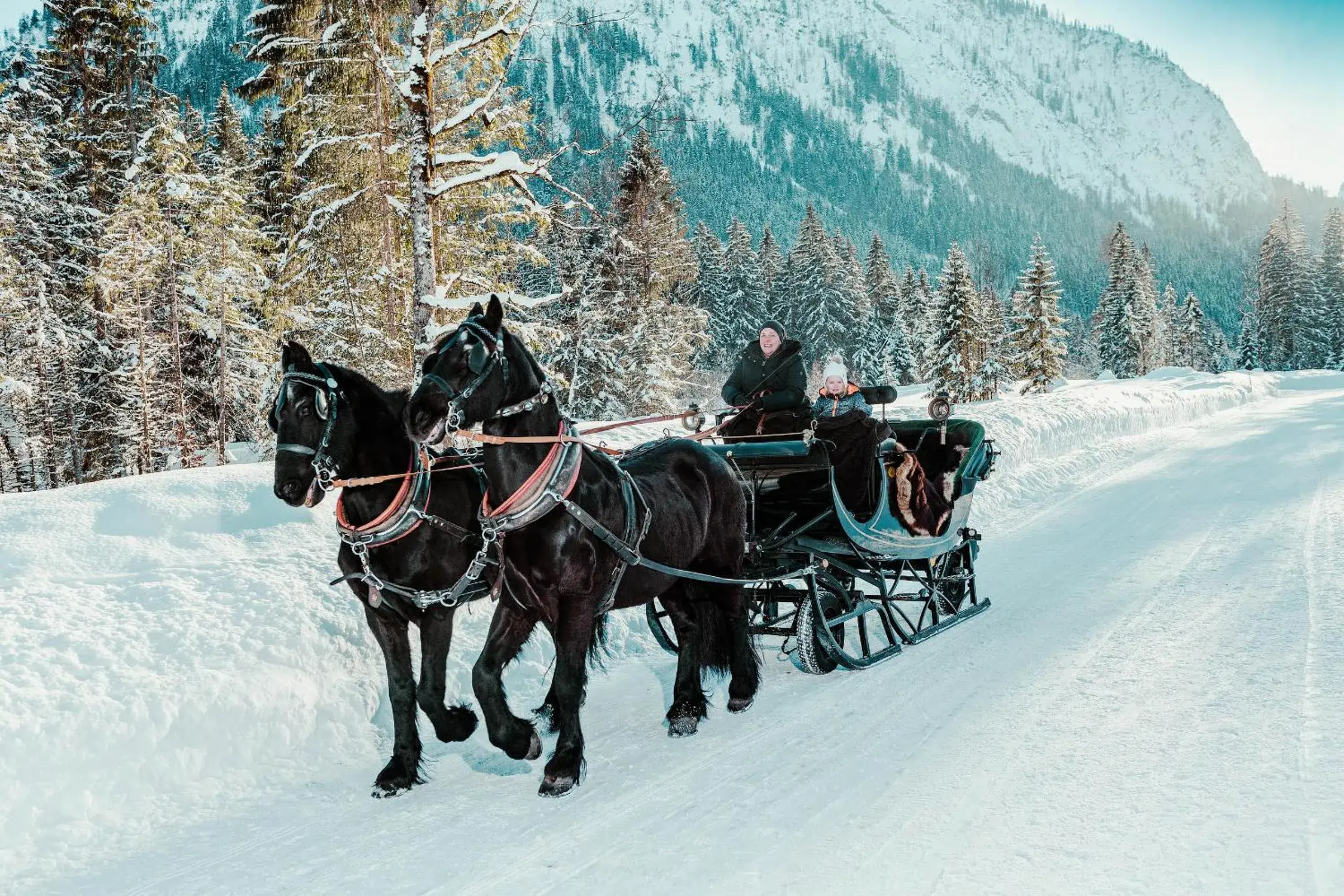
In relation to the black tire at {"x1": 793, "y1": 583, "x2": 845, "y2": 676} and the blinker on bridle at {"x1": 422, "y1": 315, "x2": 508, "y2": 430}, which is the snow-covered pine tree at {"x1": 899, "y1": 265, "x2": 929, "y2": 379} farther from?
the blinker on bridle at {"x1": 422, "y1": 315, "x2": 508, "y2": 430}

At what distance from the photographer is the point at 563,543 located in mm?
4129

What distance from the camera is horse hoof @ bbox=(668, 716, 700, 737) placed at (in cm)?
486

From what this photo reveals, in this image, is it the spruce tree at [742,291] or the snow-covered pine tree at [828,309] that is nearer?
the snow-covered pine tree at [828,309]

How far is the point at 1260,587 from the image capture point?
6.80 m

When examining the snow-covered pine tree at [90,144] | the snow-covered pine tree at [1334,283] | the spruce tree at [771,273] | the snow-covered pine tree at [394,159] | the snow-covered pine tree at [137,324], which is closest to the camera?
the snow-covered pine tree at [394,159]

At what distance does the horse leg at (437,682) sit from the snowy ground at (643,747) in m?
0.22

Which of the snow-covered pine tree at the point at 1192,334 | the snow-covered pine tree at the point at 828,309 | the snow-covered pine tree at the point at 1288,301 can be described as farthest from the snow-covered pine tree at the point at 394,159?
the snow-covered pine tree at the point at 1192,334

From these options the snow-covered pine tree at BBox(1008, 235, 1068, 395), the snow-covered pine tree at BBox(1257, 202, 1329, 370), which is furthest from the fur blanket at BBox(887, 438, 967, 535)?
the snow-covered pine tree at BBox(1257, 202, 1329, 370)

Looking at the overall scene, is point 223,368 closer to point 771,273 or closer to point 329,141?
point 329,141

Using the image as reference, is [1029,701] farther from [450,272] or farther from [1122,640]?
[450,272]

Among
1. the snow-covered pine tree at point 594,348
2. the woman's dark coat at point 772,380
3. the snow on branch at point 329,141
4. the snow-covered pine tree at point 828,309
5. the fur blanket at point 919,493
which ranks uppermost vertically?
the snow-covered pine tree at point 828,309

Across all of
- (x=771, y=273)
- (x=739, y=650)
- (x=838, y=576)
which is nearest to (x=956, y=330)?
(x=771, y=273)

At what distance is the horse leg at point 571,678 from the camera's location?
4141 mm

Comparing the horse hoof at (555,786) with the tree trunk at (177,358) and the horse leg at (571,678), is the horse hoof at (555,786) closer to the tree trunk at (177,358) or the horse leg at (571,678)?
the horse leg at (571,678)
